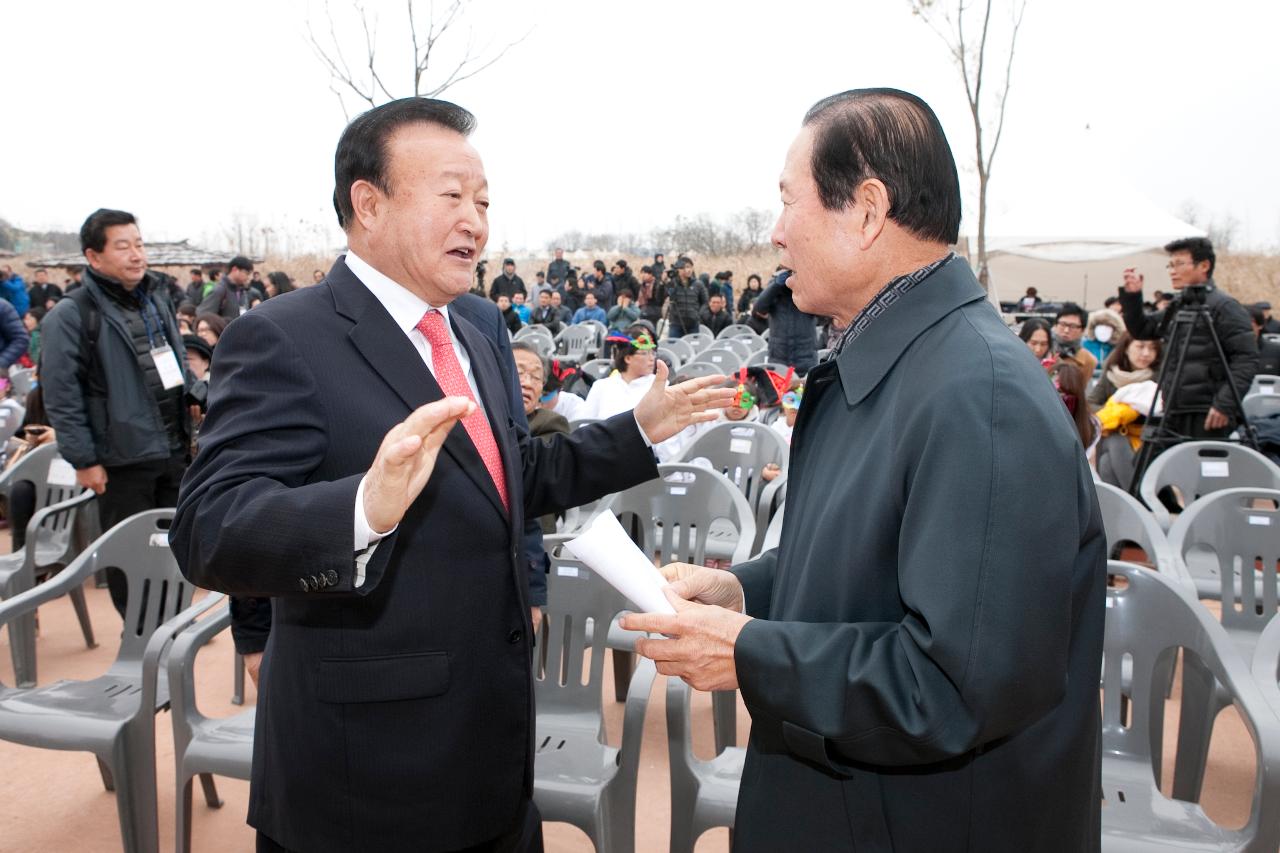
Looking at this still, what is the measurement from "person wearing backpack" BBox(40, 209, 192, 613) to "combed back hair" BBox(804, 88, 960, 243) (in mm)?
3887

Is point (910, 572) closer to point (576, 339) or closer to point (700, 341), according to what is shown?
point (700, 341)

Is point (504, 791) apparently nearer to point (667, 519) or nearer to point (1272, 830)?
point (1272, 830)

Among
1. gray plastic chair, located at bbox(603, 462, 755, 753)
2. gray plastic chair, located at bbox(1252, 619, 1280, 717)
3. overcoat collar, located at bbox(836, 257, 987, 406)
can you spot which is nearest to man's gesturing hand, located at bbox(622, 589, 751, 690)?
overcoat collar, located at bbox(836, 257, 987, 406)

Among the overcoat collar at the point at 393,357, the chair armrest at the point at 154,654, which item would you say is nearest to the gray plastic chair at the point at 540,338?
the chair armrest at the point at 154,654

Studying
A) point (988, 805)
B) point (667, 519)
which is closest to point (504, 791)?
point (988, 805)

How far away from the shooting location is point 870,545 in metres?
1.14

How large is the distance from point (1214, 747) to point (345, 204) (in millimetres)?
3825

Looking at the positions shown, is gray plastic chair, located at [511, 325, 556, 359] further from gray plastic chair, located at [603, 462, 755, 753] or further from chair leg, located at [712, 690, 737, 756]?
chair leg, located at [712, 690, 737, 756]

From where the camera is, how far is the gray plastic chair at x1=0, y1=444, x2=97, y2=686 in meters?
3.92

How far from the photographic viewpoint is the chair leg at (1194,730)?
2.82 meters

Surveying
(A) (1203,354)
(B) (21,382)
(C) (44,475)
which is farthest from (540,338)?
(A) (1203,354)

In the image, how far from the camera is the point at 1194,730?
2.87 meters

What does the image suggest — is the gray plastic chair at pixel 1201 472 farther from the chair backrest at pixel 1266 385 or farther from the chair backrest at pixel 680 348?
the chair backrest at pixel 680 348

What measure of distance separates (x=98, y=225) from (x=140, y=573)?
171 centimetres
